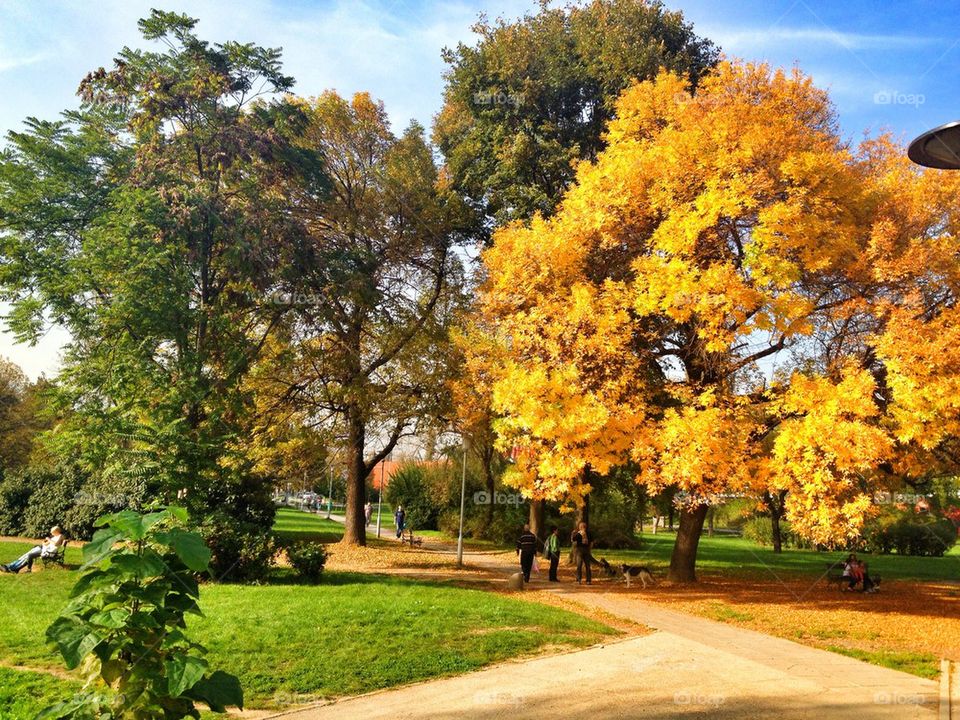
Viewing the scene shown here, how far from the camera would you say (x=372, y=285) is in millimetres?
22281

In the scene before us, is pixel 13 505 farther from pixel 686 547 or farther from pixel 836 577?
pixel 836 577

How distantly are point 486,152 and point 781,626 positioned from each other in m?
17.7

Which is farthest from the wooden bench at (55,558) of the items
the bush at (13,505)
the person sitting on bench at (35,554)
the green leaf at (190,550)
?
the green leaf at (190,550)

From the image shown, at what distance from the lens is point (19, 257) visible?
16.7 m

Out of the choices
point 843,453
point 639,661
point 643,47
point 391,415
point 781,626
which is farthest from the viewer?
point 391,415

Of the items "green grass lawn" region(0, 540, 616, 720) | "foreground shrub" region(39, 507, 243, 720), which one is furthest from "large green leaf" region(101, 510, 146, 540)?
"green grass lawn" region(0, 540, 616, 720)

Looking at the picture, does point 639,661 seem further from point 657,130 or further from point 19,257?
point 19,257

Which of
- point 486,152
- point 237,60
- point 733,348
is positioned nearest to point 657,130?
point 733,348

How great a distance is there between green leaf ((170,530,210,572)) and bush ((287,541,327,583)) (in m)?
13.1

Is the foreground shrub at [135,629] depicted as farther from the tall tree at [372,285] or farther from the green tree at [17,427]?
the green tree at [17,427]

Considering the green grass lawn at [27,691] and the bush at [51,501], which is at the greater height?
the bush at [51,501]

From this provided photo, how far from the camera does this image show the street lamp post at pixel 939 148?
19.4ft

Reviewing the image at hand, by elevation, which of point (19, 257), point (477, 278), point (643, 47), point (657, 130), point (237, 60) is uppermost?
point (643, 47)

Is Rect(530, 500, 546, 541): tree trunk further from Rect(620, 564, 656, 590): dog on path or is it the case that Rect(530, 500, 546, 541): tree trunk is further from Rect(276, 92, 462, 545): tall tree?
Rect(620, 564, 656, 590): dog on path
